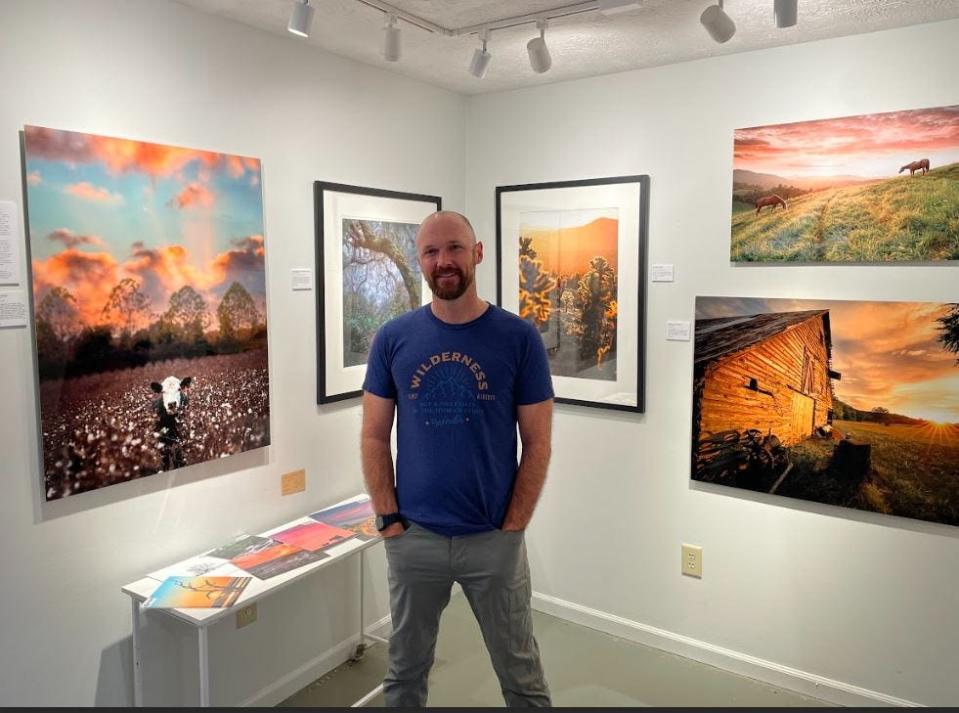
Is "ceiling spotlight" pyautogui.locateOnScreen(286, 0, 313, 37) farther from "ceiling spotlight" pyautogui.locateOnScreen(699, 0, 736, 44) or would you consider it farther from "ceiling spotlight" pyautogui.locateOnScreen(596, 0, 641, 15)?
"ceiling spotlight" pyautogui.locateOnScreen(699, 0, 736, 44)

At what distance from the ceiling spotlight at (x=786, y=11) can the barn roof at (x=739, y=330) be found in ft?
3.58

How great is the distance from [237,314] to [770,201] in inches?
80.2

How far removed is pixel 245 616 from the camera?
2639 millimetres

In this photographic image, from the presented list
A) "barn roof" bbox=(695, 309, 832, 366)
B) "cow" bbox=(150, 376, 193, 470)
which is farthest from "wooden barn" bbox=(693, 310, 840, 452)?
"cow" bbox=(150, 376, 193, 470)

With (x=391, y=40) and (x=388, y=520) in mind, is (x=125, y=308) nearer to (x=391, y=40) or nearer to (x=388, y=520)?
(x=388, y=520)

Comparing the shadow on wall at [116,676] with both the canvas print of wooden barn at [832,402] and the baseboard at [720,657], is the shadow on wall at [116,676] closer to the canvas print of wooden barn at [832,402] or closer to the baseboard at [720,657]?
the baseboard at [720,657]

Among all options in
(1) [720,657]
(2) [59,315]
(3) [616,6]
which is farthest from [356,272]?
(1) [720,657]

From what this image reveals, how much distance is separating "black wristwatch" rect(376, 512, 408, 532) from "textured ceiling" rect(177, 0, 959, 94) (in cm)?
159

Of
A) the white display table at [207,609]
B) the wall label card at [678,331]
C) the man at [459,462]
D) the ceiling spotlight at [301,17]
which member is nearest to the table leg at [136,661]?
the white display table at [207,609]

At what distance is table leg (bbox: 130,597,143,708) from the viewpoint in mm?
2195

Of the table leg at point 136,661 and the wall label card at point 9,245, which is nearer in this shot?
the wall label card at point 9,245

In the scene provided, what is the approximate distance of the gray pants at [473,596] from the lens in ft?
6.54

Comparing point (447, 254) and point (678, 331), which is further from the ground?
point (447, 254)

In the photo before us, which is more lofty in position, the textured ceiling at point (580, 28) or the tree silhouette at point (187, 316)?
the textured ceiling at point (580, 28)
